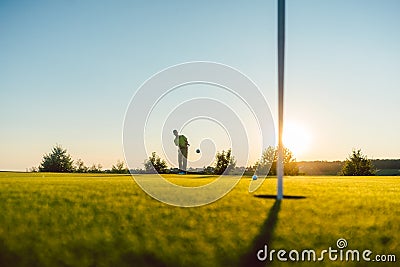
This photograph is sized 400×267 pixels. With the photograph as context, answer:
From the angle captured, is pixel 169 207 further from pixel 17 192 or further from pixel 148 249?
pixel 17 192

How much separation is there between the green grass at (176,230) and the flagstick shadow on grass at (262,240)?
0.02 m

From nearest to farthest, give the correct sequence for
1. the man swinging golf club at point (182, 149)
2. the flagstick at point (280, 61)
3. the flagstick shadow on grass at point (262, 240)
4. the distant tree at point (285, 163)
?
1. the flagstick shadow on grass at point (262, 240)
2. the flagstick at point (280, 61)
3. the man swinging golf club at point (182, 149)
4. the distant tree at point (285, 163)

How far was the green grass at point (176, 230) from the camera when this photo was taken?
245 inches

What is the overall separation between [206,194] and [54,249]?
21.7 feet

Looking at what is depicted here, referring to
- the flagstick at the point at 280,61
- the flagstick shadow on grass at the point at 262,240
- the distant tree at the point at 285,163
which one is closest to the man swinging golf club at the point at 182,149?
the flagstick at the point at 280,61

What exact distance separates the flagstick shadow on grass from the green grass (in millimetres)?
16

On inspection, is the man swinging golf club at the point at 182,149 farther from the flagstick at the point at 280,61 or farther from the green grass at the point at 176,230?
the green grass at the point at 176,230

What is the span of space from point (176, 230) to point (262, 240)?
1.57 m

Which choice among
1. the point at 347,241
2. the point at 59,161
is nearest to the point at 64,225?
the point at 347,241

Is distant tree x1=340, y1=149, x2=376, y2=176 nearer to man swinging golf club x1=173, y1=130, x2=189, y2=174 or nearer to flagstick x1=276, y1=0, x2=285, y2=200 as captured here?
man swinging golf club x1=173, y1=130, x2=189, y2=174

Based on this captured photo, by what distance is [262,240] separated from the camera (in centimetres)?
697

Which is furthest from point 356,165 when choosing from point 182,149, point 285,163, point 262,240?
point 262,240

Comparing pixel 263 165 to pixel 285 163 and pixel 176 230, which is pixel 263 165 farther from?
pixel 176 230

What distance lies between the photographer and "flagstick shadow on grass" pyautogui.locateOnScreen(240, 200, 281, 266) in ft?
20.2
